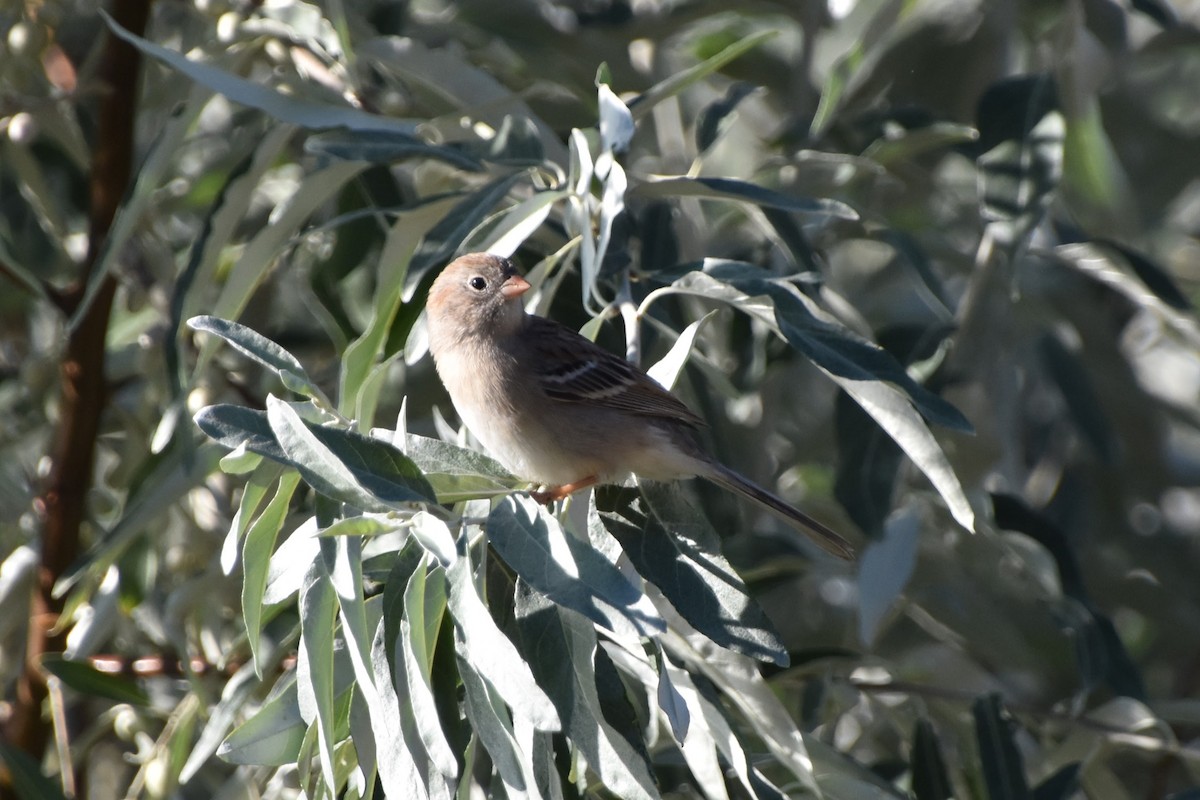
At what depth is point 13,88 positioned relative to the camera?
3.71m

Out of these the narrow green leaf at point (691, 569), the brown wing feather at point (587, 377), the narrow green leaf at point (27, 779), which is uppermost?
the narrow green leaf at point (691, 569)

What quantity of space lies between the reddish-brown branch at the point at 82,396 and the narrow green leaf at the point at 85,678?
0.43 meters

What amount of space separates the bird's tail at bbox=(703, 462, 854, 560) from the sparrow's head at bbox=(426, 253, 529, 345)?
0.78m

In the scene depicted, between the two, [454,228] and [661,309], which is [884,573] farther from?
[454,228]

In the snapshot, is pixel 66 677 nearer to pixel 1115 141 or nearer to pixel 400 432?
pixel 400 432

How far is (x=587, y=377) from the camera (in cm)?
362

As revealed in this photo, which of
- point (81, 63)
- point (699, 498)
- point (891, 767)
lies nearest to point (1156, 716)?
point (891, 767)

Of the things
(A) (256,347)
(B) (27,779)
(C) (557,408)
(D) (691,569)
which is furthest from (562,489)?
(B) (27,779)

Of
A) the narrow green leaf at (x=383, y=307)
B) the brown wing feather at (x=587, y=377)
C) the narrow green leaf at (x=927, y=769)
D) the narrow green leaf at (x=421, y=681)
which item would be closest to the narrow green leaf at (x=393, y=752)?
the narrow green leaf at (x=421, y=681)

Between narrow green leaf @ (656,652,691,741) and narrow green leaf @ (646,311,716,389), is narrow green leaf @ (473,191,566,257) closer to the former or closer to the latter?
narrow green leaf @ (646,311,716,389)

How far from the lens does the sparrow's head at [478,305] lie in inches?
151

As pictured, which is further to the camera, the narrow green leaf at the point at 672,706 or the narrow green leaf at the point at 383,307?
the narrow green leaf at the point at 383,307

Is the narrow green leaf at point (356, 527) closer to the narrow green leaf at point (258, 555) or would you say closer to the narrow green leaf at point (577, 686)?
the narrow green leaf at point (258, 555)

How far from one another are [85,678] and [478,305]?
4.78 feet
